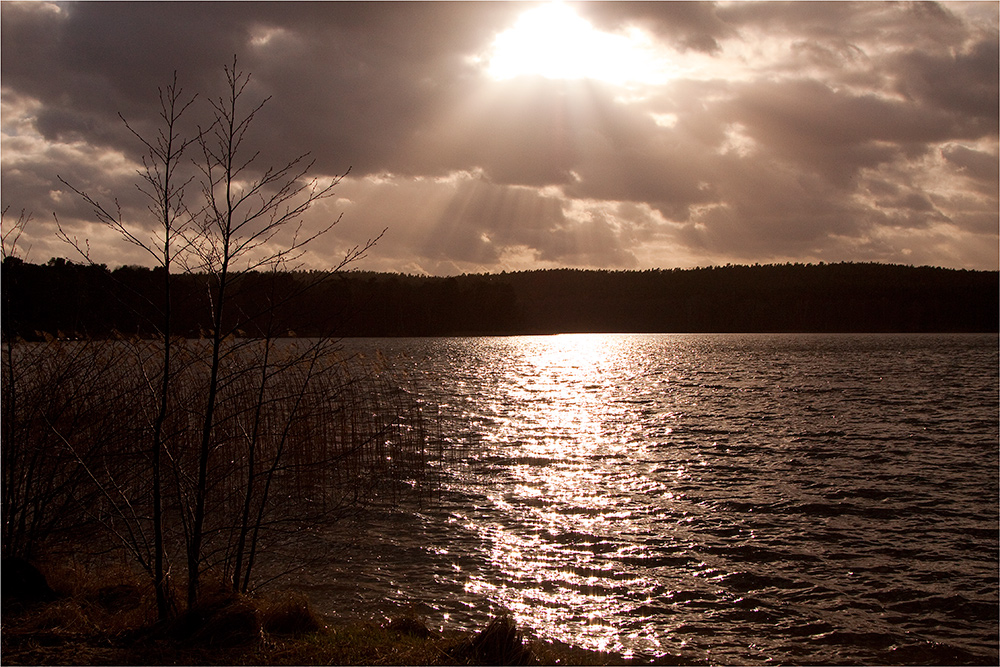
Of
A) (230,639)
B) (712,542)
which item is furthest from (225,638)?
(712,542)

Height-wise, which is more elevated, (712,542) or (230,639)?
(230,639)

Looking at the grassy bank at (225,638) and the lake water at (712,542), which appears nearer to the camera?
the grassy bank at (225,638)

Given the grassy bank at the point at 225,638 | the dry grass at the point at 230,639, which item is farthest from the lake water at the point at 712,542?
the dry grass at the point at 230,639

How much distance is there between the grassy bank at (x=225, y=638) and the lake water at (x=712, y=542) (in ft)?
5.55

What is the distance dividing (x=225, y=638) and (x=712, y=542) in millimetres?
8970

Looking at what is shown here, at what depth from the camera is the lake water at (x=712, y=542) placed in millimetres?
9141

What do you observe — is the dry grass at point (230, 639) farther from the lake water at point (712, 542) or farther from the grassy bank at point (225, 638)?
the lake water at point (712, 542)

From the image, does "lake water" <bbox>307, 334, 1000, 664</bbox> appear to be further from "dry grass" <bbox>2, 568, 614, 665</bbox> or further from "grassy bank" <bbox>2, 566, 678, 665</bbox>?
"dry grass" <bbox>2, 568, 614, 665</bbox>

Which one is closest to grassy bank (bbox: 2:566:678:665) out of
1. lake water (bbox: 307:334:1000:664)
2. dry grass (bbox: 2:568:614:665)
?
dry grass (bbox: 2:568:614:665)

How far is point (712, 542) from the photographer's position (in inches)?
496

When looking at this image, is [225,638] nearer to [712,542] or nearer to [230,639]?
[230,639]

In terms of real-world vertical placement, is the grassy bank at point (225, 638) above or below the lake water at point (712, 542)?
above

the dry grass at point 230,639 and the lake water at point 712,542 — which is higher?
the dry grass at point 230,639

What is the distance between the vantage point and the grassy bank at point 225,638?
630 cm
